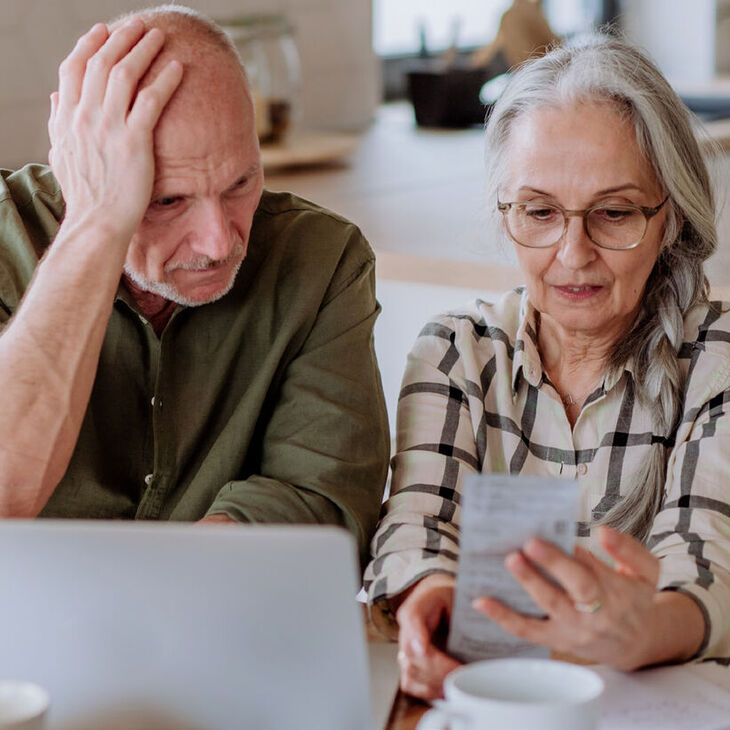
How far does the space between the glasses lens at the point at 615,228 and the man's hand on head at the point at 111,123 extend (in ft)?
1.54

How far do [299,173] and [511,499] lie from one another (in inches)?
89.0

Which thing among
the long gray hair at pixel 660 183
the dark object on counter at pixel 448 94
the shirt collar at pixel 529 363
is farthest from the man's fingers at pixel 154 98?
the dark object on counter at pixel 448 94

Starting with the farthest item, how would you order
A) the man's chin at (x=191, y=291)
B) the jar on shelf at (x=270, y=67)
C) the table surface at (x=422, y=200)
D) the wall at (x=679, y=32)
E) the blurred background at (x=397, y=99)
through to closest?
the wall at (x=679, y=32) → the jar on shelf at (x=270, y=67) → the blurred background at (x=397, y=99) → the table surface at (x=422, y=200) → the man's chin at (x=191, y=291)

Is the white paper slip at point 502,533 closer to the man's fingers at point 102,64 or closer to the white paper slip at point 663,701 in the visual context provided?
the white paper slip at point 663,701

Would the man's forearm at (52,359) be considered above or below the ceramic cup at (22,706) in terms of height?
above

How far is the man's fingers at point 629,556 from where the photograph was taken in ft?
3.30

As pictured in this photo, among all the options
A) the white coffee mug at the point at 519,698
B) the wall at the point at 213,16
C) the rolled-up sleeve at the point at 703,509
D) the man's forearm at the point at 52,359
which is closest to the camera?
the white coffee mug at the point at 519,698

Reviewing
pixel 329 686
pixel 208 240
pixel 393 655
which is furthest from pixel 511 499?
pixel 208 240

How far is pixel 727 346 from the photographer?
1.45 meters

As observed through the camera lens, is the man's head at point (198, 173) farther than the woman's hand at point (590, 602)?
Yes

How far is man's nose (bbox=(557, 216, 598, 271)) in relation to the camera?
140 cm

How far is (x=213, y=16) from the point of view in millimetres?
3350

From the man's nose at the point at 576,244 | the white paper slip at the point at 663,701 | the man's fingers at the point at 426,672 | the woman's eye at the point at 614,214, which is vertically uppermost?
the woman's eye at the point at 614,214

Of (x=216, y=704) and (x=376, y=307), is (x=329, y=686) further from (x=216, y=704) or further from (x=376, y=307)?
(x=376, y=307)
